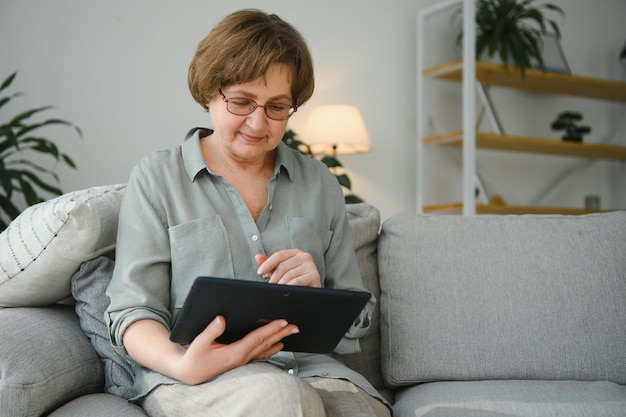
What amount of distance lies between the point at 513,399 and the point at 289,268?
1.75 ft

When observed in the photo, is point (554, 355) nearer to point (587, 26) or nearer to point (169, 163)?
point (169, 163)

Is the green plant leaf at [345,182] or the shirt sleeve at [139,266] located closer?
the shirt sleeve at [139,266]

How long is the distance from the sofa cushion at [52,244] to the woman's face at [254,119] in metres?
0.26

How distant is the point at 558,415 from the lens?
1294 mm

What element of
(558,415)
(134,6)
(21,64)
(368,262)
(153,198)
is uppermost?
(134,6)

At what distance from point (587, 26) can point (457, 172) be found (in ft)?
4.85

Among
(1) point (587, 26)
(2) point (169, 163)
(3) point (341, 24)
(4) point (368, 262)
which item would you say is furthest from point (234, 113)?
(1) point (587, 26)

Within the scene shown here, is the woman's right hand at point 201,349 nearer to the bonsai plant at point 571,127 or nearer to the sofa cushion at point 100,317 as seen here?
the sofa cushion at point 100,317

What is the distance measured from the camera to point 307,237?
137cm

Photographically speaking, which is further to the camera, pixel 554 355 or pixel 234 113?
pixel 554 355

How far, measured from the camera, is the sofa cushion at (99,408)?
112 centimetres

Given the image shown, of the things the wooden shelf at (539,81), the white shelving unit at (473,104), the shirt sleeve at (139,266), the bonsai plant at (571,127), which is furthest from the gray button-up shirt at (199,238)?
the bonsai plant at (571,127)

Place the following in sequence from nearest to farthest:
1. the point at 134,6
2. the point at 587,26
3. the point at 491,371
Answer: the point at 491,371, the point at 134,6, the point at 587,26

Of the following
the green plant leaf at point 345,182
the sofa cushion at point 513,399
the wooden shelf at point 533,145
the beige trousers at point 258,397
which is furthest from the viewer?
the wooden shelf at point 533,145
